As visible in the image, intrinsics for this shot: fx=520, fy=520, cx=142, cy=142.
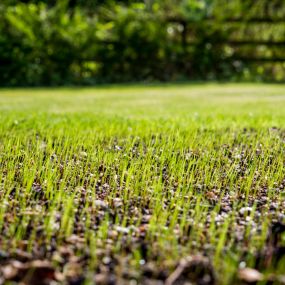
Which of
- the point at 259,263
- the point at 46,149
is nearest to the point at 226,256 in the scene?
the point at 259,263

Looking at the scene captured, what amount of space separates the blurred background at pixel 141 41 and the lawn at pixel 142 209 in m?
8.98

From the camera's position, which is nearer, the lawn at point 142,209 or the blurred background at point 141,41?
the lawn at point 142,209

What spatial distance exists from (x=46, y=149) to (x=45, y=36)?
9906 mm

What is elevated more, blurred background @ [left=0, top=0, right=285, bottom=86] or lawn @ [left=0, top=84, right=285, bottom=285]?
blurred background @ [left=0, top=0, right=285, bottom=86]

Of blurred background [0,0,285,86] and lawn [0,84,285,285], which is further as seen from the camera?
blurred background [0,0,285,86]

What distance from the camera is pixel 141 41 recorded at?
13953 millimetres

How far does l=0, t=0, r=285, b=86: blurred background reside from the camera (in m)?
13.0

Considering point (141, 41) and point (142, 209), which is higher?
point (141, 41)

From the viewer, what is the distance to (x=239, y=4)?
1478cm

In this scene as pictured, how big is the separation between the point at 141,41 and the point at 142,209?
11.9 meters

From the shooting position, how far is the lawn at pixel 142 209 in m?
1.78

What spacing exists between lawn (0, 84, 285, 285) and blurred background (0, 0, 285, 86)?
29.4 feet

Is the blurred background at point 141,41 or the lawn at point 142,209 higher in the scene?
the blurred background at point 141,41

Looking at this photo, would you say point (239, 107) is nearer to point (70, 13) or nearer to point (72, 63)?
point (72, 63)
